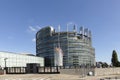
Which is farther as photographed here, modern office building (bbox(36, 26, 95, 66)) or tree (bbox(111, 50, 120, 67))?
modern office building (bbox(36, 26, 95, 66))

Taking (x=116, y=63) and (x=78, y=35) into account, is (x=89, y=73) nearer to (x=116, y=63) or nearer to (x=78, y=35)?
(x=116, y=63)

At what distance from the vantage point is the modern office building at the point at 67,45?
166375mm

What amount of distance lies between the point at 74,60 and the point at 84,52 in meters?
12.0

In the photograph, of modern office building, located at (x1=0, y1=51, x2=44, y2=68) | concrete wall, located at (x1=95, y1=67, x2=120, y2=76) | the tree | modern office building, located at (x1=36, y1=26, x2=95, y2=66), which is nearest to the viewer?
concrete wall, located at (x1=95, y1=67, x2=120, y2=76)

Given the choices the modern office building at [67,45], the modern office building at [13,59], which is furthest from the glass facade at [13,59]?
the modern office building at [67,45]

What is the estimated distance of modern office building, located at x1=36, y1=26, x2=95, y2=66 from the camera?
16638 centimetres

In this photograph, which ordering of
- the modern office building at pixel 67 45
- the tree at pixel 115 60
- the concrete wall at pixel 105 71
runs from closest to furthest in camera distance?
the concrete wall at pixel 105 71, the tree at pixel 115 60, the modern office building at pixel 67 45

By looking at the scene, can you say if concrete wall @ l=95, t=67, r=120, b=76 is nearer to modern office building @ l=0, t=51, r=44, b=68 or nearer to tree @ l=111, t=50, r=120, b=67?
tree @ l=111, t=50, r=120, b=67

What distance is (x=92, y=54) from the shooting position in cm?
19375

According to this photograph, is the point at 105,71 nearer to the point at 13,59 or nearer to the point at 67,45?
the point at 13,59

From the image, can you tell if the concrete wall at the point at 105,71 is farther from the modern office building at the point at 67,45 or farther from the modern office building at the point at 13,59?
the modern office building at the point at 67,45

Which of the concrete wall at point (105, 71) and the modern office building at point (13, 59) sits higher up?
the modern office building at point (13, 59)

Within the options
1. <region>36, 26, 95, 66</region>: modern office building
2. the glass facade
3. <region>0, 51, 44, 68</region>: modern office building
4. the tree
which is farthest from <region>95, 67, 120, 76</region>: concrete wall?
<region>36, 26, 95, 66</region>: modern office building

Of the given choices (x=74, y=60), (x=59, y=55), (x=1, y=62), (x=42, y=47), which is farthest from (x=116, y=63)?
(x=42, y=47)
